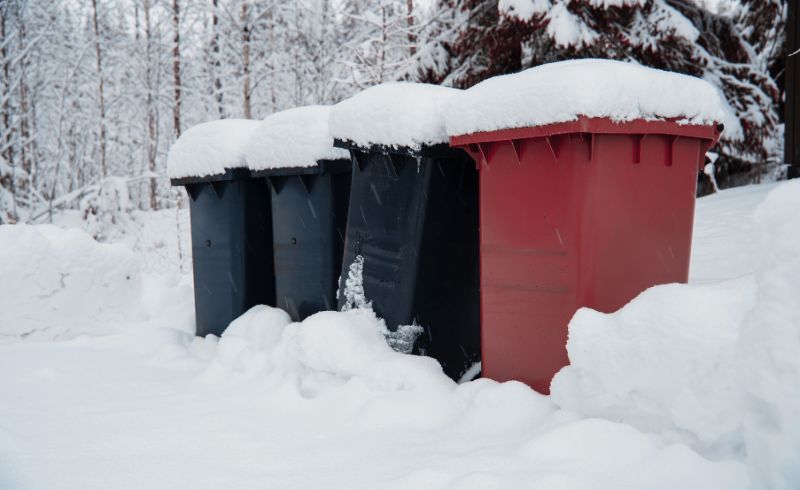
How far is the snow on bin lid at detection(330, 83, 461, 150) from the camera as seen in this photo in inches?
120

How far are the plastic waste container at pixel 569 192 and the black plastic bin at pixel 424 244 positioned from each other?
0.37m

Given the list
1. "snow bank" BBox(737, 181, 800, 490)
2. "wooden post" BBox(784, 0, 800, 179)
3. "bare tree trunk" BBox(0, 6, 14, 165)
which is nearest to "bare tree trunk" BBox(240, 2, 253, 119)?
"bare tree trunk" BBox(0, 6, 14, 165)

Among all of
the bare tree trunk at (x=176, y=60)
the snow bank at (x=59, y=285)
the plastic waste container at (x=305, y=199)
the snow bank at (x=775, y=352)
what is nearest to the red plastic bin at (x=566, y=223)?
the snow bank at (x=775, y=352)

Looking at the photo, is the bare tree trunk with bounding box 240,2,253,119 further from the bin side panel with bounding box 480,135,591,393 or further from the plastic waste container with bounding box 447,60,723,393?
the bin side panel with bounding box 480,135,591,393

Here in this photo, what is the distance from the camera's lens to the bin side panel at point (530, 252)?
2521mm

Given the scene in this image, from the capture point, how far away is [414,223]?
312 centimetres

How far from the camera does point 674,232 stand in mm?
2893

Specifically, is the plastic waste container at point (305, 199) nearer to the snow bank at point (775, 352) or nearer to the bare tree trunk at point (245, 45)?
the snow bank at point (775, 352)

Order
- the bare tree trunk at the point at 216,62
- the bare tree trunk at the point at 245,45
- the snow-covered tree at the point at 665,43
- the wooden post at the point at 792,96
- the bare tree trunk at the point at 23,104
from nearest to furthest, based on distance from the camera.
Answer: the wooden post at the point at 792,96
the snow-covered tree at the point at 665,43
the bare tree trunk at the point at 23,104
the bare tree trunk at the point at 245,45
the bare tree trunk at the point at 216,62

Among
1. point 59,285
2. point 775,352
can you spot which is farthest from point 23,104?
point 775,352

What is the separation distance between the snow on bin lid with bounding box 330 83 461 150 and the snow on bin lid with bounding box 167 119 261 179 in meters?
1.26

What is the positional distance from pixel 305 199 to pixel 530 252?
1.80 metres

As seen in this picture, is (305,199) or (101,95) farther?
(101,95)

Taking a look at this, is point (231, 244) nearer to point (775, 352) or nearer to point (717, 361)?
point (717, 361)
